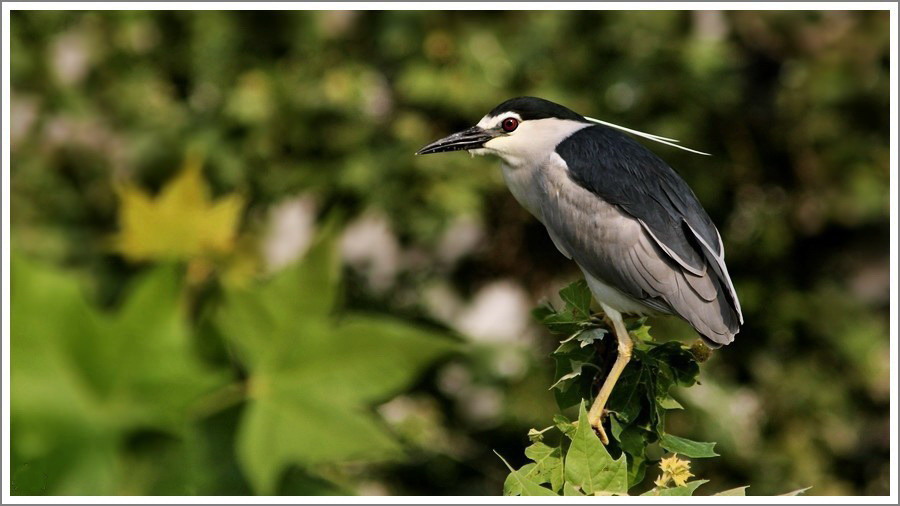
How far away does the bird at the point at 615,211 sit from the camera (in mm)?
814

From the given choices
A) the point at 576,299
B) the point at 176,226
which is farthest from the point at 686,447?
the point at 176,226

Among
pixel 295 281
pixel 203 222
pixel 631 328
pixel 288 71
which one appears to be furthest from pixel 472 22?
pixel 295 281

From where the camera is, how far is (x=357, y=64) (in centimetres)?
178

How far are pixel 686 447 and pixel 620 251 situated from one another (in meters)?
0.23

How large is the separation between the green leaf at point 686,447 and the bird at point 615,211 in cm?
11

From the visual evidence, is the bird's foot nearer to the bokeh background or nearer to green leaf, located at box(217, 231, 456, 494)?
green leaf, located at box(217, 231, 456, 494)

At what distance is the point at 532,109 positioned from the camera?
87cm

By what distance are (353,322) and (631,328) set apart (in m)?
0.30

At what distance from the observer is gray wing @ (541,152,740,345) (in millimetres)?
841

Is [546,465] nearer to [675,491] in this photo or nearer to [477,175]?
[675,491]

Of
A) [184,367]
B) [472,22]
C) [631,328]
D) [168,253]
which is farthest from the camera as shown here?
[472,22]

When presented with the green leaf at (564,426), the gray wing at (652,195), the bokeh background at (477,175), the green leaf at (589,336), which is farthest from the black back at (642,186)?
the bokeh background at (477,175)

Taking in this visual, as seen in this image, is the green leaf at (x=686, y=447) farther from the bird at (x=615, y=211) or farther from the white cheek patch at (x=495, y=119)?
the white cheek patch at (x=495, y=119)

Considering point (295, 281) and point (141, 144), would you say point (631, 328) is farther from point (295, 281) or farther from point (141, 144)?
point (141, 144)
